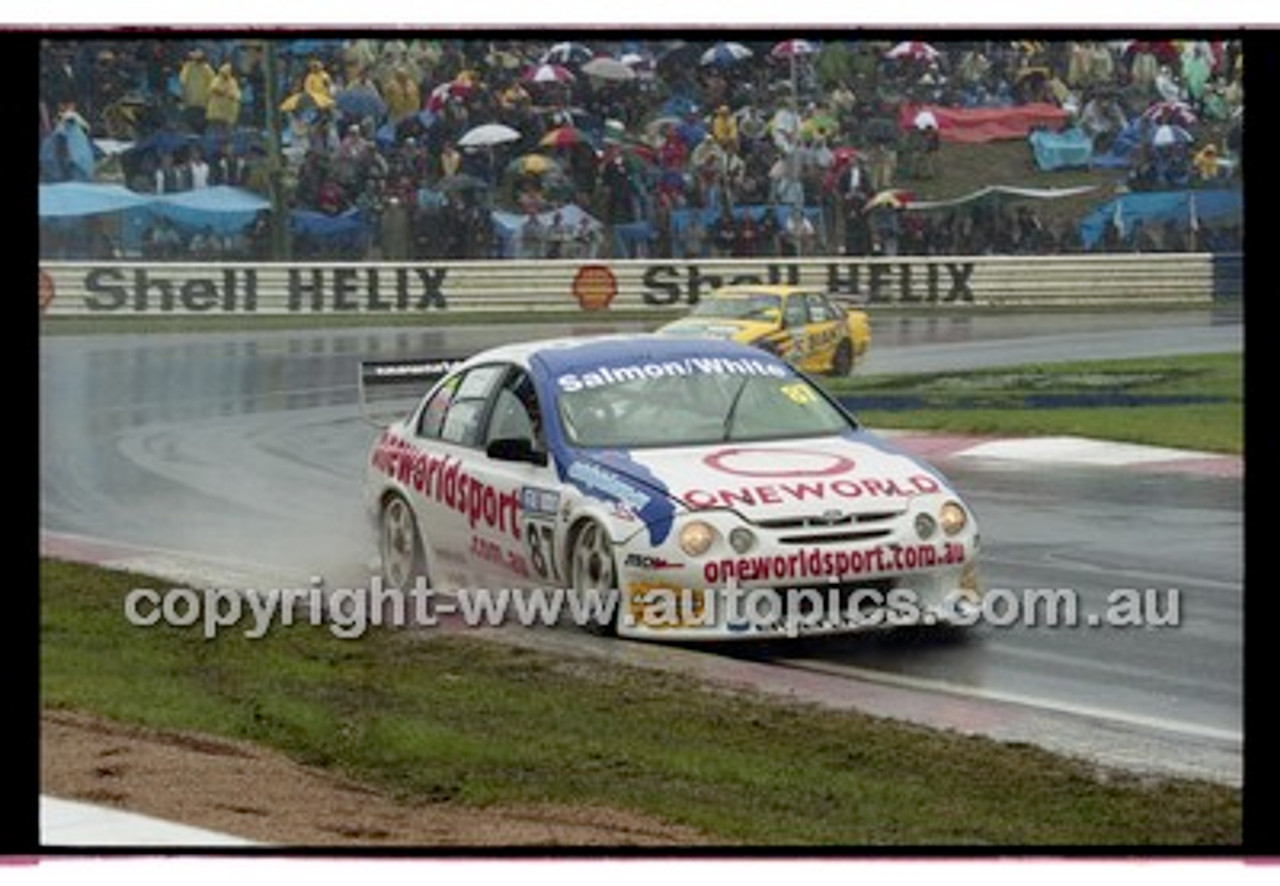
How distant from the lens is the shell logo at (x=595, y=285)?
11.9m

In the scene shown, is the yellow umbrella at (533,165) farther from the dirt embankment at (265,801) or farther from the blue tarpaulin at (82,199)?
the dirt embankment at (265,801)

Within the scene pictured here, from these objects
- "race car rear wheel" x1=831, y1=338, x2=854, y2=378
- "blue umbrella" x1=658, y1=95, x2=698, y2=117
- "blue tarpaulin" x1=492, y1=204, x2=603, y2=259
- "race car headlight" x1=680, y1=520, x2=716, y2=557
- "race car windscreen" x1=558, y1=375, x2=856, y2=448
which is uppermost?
"blue umbrella" x1=658, y1=95, x2=698, y2=117

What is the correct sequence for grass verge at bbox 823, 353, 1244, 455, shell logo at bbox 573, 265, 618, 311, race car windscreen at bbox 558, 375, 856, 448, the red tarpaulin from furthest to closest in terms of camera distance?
race car windscreen at bbox 558, 375, 856, 448, shell logo at bbox 573, 265, 618, 311, grass verge at bbox 823, 353, 1244, 455, the red tarpaulin

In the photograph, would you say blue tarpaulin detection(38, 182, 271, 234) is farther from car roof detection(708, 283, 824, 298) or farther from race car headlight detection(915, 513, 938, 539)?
race car headlight detection(915, 513, 938, 539)

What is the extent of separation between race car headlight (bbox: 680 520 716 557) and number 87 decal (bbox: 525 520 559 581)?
0.48 meters

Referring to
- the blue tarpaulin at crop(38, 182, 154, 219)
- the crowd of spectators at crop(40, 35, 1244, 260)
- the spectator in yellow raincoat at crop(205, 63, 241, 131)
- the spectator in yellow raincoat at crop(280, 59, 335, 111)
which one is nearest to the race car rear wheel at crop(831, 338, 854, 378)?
the crowd of spectators at crop(40, 35, 1244, 260)

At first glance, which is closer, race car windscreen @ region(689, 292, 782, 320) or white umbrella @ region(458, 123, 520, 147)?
white umbrella @ region(458, 123, 520, 147)

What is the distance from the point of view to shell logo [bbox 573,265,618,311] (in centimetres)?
1189

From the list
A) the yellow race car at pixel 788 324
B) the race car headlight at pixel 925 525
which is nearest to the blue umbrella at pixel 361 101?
the yellow race car at pixel 788 324

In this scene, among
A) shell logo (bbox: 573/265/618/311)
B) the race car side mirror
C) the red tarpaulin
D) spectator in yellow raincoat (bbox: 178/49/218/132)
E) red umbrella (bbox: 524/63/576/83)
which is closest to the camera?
red umbrella (bbox: 524/63/576/83)

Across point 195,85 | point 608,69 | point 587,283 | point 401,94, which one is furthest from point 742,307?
point 195,85

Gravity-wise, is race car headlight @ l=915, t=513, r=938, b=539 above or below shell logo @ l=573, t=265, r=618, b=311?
below

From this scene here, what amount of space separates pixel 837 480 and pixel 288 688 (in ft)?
6.81
